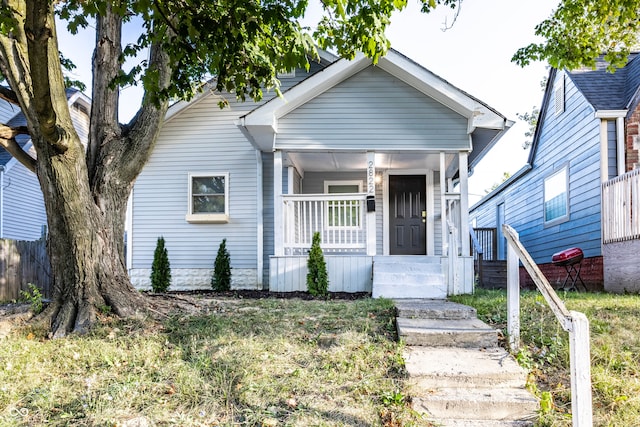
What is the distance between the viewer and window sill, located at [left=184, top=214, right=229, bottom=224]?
31.9ft

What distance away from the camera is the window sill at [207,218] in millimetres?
9719

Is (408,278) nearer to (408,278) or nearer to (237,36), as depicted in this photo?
(408,278)

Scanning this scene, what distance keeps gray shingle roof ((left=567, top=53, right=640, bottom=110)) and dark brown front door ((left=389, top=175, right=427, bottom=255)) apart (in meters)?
A: 3.94

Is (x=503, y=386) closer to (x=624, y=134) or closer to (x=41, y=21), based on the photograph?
(x=41, y=21)

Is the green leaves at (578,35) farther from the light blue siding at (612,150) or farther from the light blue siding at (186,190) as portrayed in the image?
the light blue siding at (186,190)

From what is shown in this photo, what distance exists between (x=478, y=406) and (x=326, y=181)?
7.93 meters

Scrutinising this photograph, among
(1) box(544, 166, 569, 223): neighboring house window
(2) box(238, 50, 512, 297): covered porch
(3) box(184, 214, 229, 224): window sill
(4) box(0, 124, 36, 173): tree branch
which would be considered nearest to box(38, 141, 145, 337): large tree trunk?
(4) box(0, 124, 36, 173): tree branch

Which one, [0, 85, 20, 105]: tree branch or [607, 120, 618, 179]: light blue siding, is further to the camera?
[607, 120, 618, 179]: light blue siding

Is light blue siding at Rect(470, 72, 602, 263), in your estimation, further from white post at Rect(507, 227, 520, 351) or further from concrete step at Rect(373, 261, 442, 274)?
white post at Rect(507, 227, 520, 351)

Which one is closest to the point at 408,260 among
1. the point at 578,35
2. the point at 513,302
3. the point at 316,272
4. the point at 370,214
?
the point at 370,214

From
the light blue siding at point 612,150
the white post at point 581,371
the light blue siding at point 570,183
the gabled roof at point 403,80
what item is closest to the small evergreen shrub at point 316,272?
the gabled roof at point 403,80

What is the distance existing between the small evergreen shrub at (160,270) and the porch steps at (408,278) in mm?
4312

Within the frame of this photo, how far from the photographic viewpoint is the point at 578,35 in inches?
318

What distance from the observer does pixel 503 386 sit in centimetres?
375
